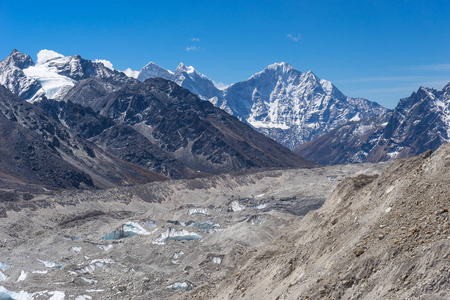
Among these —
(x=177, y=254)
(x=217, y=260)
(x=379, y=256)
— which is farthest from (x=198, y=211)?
(x=379, y=256)

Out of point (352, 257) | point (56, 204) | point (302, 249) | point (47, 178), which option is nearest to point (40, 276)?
point (302, 249)

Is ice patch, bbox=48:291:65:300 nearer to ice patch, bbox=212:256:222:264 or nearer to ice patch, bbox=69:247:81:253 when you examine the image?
ice patch, bbox=212:256:222:264

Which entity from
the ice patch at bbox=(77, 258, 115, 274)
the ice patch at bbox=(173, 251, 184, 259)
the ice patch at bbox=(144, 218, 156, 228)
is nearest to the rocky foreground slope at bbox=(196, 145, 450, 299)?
the ice patch at bbox=(77, 258, 115, 274)

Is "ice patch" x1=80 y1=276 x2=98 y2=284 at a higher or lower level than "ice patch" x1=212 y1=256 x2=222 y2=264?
lower

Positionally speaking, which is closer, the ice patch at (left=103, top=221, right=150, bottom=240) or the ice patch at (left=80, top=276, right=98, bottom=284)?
the ice patch at (left=80, top=276, right=98, bottom=284)

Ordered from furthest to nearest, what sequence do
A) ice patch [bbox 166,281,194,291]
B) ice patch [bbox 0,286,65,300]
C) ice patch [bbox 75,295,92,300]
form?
1. ice patch [bbox 0,286,65,300]
2. ice patch [bbox 75,295,92,300]
3. ice patch [bbox 166,281,194,291]

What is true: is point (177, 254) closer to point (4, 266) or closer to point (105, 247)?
point (105, 247)

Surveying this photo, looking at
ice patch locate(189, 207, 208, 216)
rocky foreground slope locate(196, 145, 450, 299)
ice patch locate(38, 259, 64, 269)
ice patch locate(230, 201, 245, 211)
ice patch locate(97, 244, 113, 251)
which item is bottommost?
ice patch locate(38, 259, 64, 269)

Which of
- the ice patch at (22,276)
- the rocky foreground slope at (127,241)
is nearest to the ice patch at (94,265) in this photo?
the rocky foreground slope at (127,241)
